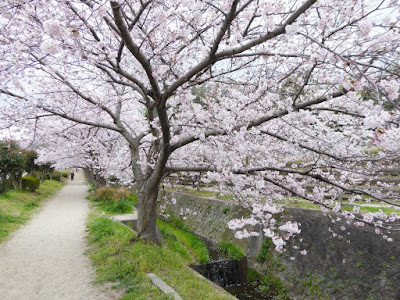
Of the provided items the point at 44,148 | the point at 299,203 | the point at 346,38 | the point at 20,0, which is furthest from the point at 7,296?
the point at 44,148

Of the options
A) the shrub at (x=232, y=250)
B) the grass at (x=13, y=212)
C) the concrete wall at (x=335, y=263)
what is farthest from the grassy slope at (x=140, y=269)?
the shrub at (x=232, y=250)

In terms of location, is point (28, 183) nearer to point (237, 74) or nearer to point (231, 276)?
point (231, 276)

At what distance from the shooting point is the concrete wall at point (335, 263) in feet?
19.8

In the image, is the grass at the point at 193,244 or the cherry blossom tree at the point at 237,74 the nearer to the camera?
the cherry blossom tree at the point at 237,74

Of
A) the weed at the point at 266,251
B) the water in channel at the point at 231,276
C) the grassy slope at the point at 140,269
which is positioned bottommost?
the water in channel at the point at 231,276

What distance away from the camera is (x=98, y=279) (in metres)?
5.36

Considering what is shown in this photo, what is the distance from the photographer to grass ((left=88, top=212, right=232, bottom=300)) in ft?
15.8

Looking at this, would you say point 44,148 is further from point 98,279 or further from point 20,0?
point 20,0

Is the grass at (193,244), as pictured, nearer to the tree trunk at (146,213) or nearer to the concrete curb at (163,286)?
the tree trunk at (146,213)

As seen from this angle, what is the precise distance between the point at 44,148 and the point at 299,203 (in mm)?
18258

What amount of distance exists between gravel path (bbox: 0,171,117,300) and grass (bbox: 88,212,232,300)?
1.09ft

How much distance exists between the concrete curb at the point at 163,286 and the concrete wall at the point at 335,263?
4623 mm

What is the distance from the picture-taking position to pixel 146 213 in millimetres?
6855

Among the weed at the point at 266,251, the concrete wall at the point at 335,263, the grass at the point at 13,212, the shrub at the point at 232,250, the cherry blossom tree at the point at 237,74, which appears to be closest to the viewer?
the cherry blossom tree at the point at 237,74
